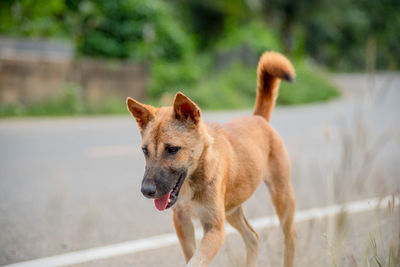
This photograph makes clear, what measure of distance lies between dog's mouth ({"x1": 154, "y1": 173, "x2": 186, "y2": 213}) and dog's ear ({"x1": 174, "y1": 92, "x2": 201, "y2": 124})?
435 mm

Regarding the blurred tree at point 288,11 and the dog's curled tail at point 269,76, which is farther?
the blurred tree at point 288,11

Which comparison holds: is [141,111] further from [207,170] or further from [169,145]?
[207,170]

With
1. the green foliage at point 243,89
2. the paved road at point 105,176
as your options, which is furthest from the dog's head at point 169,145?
the green foliage at point 243,89

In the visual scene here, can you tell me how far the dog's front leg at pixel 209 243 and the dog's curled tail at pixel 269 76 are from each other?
1564 mm

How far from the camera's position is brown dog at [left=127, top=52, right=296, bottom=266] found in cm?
306

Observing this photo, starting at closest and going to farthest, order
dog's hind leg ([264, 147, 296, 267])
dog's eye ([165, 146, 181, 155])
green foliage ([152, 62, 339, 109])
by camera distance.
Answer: dog's eye ([165, 146, 181, 155]), dog's hind leg ([264, 147, 296, 267]), green foliage ([152, 62, 339, 109])

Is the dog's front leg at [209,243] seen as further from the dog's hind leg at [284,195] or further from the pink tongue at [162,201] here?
the dog's hind leg at [284,195]

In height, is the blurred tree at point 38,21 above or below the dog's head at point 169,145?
below

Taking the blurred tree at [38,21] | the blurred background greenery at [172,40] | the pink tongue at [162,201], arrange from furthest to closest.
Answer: the blurred tree at [38,21]
the blurred background greenery at [172,40]
the pink tongue at [162,201]

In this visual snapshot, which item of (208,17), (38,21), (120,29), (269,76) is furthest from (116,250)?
(208,17)

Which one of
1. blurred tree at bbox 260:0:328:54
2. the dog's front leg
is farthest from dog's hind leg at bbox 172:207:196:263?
blurred tree at bbox 260:0:328:54

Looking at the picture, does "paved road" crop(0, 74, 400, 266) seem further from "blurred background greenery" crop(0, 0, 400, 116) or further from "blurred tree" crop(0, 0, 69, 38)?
"blurred tree" crop(0, 0, 69, 38)

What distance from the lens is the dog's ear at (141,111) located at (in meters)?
3.39

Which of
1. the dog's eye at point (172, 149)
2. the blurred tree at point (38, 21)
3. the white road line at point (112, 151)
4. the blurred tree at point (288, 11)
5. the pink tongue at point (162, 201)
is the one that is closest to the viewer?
the pink tongue at point (162, 201)
